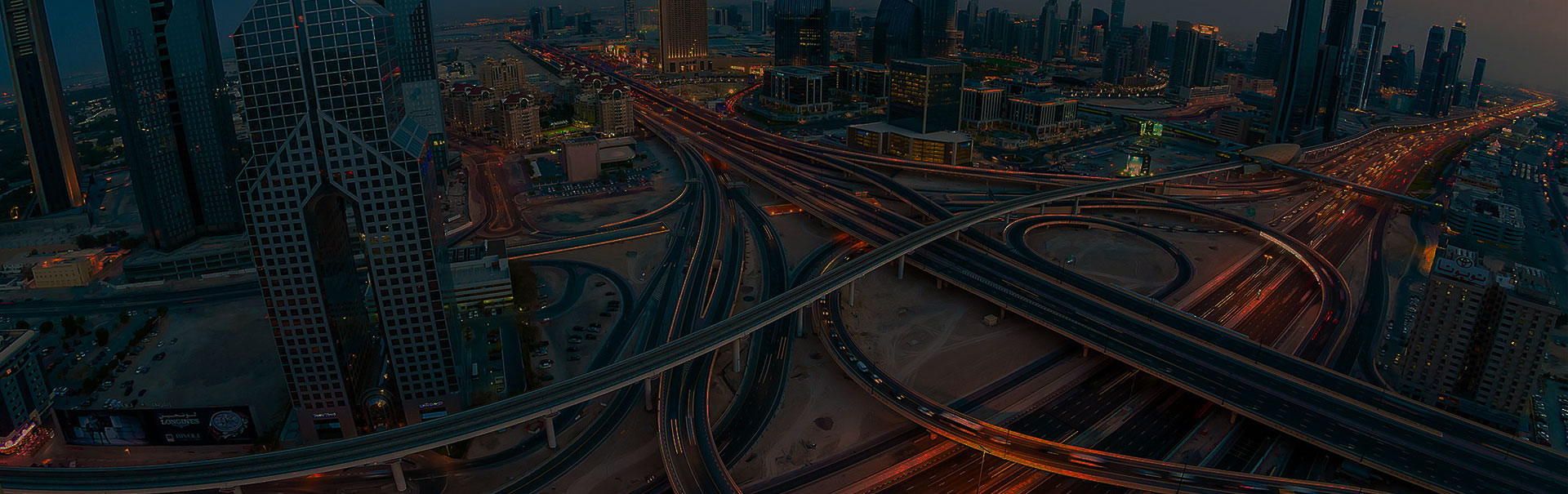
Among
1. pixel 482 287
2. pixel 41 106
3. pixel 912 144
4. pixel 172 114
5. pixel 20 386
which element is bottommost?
pixel 20 386

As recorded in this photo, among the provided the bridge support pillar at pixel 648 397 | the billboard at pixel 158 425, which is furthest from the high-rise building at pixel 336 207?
the bridge support pillar at pixel 648 397

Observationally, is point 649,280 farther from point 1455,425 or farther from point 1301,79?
point 1301,79

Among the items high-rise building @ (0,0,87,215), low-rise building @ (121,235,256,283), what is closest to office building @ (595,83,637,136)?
low-rise building @ (121,235,256,283)

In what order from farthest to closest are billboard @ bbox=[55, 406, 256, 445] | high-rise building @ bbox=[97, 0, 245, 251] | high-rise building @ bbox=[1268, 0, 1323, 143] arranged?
1. high-rise building @ bbox=[1268, 0, 1323, 143]
2. high-rise building @ bbox=[97, 0, 245, 251]
3. billboard @ bbox=[55, 406, 256, 445]

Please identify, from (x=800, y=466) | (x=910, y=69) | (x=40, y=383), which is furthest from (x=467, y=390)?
(x=910, y=69)

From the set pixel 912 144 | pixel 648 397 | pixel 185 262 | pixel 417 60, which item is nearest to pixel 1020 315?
pixel 648 397

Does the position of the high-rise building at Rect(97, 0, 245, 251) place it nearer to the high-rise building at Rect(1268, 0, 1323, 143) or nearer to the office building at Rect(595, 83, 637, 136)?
the office building at Rect(595, 83, 637, 136)

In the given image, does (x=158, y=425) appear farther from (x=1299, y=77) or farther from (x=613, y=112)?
(x=1299, y=77)
